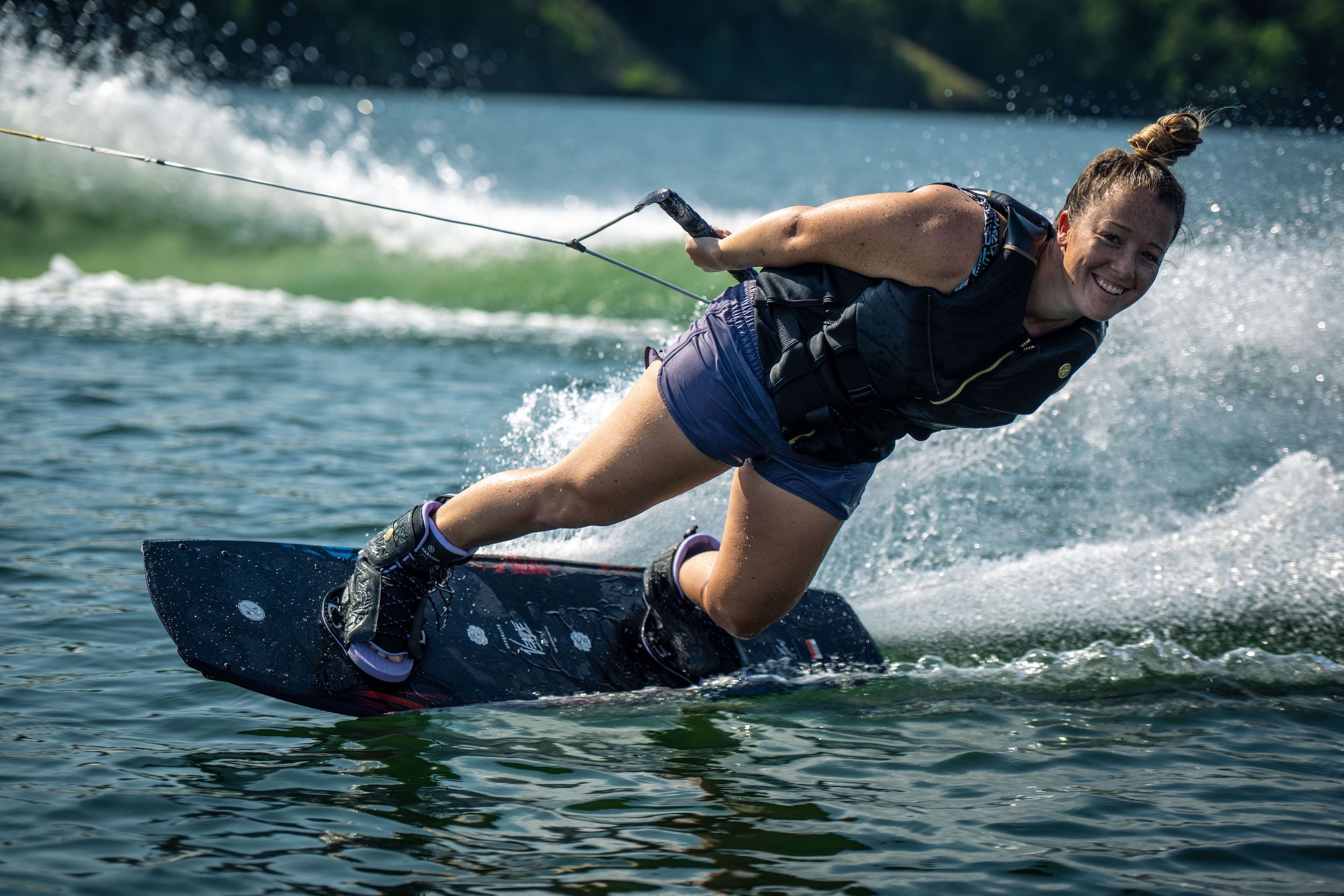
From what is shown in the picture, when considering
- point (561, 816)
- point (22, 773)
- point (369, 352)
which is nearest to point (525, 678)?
point (561, 816)

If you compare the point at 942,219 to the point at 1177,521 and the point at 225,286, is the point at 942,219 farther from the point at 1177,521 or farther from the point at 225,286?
the point at 225,286

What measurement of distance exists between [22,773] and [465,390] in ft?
20.3

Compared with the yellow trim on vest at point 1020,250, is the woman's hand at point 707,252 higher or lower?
higher

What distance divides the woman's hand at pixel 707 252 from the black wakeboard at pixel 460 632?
4.67 ft

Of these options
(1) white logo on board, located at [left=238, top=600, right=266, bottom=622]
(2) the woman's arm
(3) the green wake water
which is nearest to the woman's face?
(2) the woman's arm

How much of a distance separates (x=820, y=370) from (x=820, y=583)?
2.41 metres

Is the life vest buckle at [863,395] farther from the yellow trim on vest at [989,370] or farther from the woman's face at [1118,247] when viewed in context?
the woman's face at [1118,247]

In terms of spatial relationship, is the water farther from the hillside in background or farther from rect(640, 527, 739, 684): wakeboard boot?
the hillside in background

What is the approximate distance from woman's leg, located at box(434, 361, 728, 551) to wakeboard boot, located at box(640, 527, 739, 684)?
0.68 meters

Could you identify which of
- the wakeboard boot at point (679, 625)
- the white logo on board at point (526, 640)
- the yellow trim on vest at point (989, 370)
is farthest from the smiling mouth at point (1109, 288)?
the white logo on board at point (526, 640)

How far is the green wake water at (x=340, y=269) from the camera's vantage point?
13992 millimetres

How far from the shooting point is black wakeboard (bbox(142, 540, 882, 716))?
3855mm

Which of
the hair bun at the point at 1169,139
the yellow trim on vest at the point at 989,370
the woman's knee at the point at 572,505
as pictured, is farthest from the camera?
the woman's knee at the point at 572,505

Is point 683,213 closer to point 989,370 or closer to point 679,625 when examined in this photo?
point 989,370
